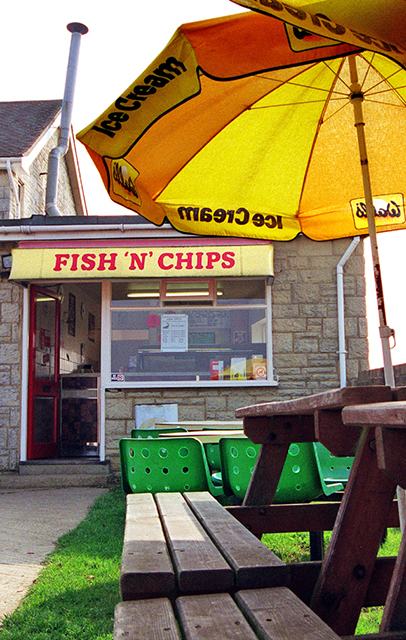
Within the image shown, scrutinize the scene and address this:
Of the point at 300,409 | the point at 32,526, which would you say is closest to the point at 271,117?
the point at 300,409

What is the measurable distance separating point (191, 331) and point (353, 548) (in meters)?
7.45

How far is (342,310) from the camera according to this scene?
9.12m

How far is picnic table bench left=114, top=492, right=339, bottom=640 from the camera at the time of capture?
1.41 metres

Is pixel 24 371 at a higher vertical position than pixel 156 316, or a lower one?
lower

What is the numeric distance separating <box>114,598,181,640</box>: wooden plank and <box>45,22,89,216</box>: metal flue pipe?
1254 cm

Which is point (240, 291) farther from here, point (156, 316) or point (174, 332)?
point (156, 316)

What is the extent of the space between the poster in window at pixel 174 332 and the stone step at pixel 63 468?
196 cm

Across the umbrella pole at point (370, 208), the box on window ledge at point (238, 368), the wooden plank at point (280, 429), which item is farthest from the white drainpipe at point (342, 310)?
the wooden plank at point (280, 429)

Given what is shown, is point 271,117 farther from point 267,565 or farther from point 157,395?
point 157,395

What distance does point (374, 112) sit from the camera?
407 centimetres

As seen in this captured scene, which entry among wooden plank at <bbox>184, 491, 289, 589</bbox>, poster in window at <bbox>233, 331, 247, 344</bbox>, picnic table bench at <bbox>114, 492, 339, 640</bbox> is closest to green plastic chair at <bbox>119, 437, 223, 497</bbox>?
wooden plank at <bbox>184, 491, 289, 589</bbox>

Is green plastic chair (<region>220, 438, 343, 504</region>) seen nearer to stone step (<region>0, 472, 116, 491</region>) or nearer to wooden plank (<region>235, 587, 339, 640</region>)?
wooden plank (<region>235, 587, 339, 640</region>)

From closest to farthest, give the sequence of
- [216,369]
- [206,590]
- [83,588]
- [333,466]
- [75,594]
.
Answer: [206,590] → [75,594] → [83,588] → [333,466] → [216,369]

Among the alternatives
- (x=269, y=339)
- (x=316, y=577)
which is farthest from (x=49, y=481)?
(x=316, y=577)
